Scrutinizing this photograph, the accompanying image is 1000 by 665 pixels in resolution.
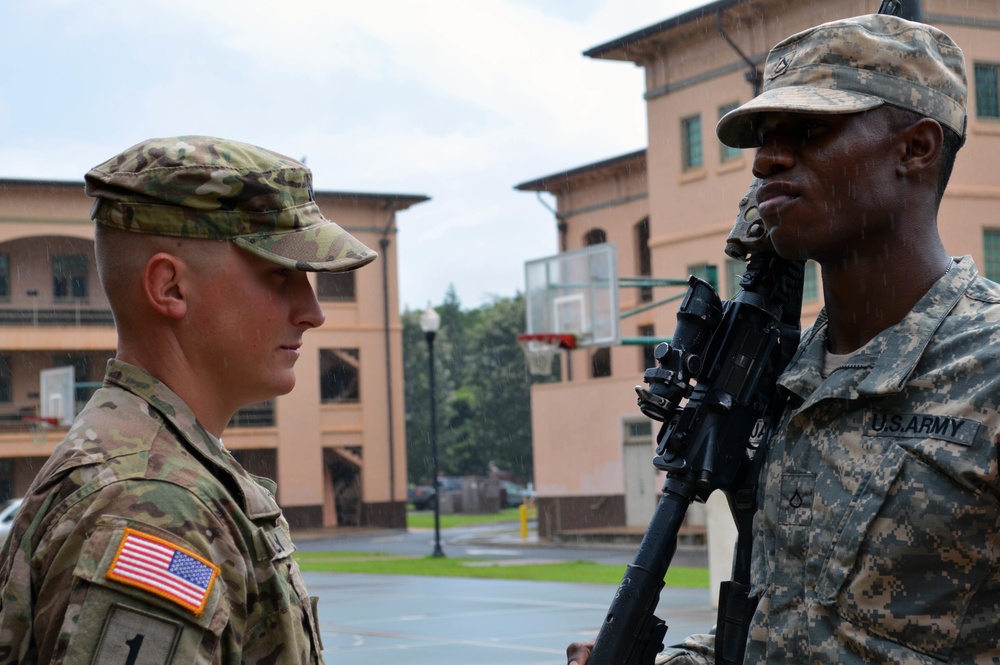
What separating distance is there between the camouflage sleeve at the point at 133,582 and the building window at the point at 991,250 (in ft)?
84.8

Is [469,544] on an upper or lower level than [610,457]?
lower

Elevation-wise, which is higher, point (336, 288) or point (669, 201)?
point (669, 201)

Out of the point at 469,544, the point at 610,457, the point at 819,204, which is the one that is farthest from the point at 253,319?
the point at 469,544

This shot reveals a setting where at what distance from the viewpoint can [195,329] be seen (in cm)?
227

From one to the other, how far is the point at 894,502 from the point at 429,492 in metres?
68.3

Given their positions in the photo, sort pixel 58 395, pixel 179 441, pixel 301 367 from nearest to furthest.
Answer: pixel 179 441
pixel 58 395
pixel 301 367

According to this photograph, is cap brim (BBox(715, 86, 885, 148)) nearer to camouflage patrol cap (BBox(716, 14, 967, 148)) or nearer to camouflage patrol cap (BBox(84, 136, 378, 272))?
camouflage patrol cap (BBox(716, 14, 967, 148))

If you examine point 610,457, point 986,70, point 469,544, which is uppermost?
point 986,70

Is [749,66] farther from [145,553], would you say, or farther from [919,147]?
[145,553]

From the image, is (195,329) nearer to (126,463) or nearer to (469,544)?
(126,463)

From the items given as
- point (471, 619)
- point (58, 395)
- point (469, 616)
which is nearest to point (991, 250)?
point (469, 616)

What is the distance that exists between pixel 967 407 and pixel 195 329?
1.42 meters

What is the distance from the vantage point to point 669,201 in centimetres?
3155

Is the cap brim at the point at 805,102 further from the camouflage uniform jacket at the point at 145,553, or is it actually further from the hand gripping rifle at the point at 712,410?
the camouflage uniform jacket at the point at 145,553
